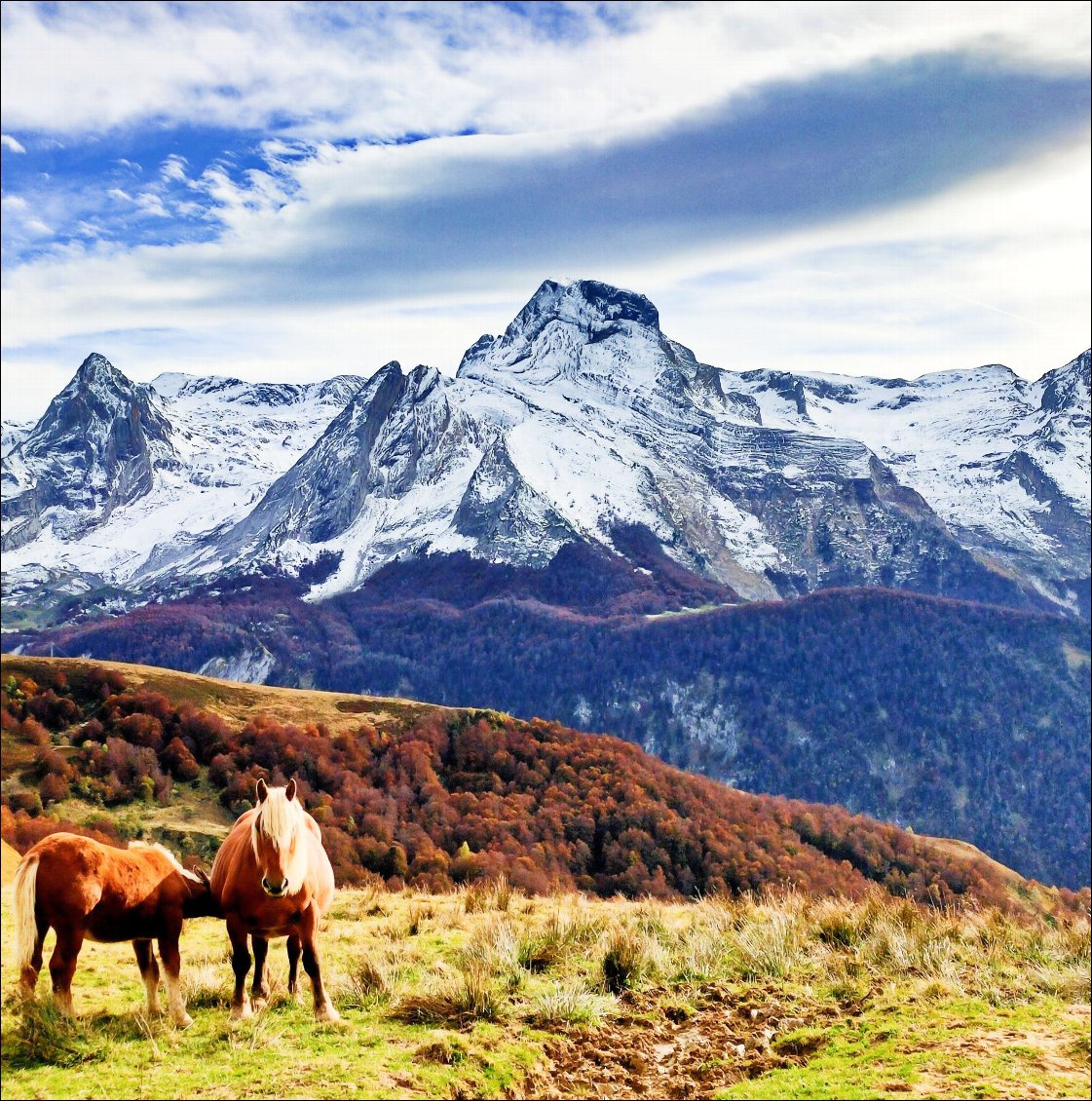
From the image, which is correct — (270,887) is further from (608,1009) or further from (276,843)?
(608,1009)

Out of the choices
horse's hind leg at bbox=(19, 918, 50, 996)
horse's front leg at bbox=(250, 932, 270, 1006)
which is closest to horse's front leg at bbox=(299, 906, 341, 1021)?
horse's front leg at bbox=(250, 932, 270, 1006)

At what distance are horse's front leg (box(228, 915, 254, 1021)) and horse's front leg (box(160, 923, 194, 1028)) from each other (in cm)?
61

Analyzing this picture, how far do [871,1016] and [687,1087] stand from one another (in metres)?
3.64

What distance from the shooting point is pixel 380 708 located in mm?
89688

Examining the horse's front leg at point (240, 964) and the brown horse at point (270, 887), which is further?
the horse's front leg at point (240, 964)

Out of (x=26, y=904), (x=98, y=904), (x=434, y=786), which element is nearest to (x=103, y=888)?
(x=98, y=904)

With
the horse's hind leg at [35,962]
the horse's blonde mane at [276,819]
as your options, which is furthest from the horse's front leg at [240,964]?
the horse's hind leg at [35,962]

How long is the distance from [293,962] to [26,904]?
3306mm

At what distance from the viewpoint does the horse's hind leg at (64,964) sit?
12039mm

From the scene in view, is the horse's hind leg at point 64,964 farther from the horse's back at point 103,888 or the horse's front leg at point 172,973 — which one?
the horse's front leg at point 172,973

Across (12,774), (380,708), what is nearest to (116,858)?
(12,774)

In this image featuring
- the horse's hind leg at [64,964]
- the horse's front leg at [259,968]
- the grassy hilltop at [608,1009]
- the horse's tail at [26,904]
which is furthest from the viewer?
the horse's front leg at [259,968]

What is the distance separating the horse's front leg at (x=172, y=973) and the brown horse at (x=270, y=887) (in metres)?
0.60

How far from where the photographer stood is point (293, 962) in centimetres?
1328
